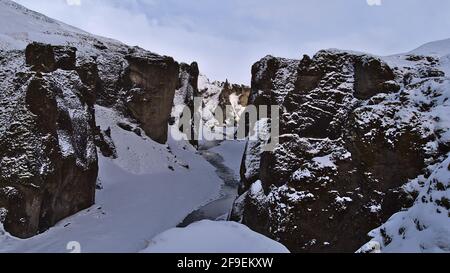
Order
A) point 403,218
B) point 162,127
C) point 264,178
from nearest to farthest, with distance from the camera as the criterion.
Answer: point 403,218 < point 264,178 < point 162,127

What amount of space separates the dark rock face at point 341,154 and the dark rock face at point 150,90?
83.8ft

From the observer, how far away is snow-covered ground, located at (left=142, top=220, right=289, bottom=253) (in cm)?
830

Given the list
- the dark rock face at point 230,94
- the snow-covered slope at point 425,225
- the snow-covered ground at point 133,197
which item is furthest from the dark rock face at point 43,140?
the dark rock face at point 230,94

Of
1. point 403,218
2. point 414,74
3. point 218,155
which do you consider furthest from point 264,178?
point 218,155

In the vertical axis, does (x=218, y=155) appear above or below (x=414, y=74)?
below

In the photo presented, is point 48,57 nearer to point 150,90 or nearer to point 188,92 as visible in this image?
point 150,90

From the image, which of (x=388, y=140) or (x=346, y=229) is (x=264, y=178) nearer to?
(x=346, y=229)

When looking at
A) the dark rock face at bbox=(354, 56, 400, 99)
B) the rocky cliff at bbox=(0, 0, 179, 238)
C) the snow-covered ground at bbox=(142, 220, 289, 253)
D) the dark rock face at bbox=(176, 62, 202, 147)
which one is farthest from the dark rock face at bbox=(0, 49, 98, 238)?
the dark rock face at bbox=(176, 62, 202, 147)

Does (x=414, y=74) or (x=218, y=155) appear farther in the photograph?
(x=218, y=155)

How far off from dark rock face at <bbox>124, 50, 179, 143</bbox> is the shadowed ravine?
10675mm

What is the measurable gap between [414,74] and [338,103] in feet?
18.5

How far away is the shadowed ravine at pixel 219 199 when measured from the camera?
35984 mm

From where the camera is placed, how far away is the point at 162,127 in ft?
193

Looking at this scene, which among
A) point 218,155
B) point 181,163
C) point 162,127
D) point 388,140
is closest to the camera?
point 388,140
